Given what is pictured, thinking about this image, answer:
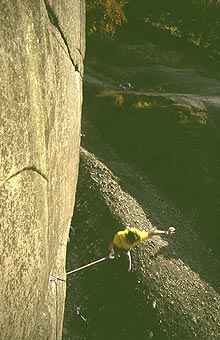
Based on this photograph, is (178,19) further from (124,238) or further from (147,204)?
(124,238)

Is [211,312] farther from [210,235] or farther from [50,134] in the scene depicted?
[50,134]

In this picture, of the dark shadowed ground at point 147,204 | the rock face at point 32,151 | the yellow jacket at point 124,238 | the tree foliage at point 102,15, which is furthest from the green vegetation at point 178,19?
the rock face at point 32,151

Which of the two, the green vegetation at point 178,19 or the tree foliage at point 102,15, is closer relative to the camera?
the tree foliage at point 102,15

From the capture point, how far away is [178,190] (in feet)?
69.1

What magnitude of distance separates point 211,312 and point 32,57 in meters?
14.2

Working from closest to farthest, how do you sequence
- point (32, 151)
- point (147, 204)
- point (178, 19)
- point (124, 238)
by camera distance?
1. point (32, 151)
2. point (124, 238)
3. point (147, 204)
4. point (178, 19)

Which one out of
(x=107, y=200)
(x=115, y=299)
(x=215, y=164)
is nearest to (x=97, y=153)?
(x=107, y=200)

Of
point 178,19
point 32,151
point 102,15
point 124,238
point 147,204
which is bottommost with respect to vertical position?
point 147,204

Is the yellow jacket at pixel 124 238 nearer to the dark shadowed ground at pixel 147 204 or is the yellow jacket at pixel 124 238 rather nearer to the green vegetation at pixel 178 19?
the dark shadowed ground at pixel 147 204

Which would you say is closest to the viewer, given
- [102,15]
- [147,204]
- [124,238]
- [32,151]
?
[32,151]

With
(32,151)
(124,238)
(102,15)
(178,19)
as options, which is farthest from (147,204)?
(178,19)

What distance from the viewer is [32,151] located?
5500 mm

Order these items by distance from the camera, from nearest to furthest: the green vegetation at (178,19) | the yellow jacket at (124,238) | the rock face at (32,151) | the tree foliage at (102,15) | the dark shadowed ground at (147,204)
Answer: the rock face at (32,151) < the yellow jacket at (124,238) < the dark shadowed ground at (147,204) < the tree foliage at (102,15) < the green vegetation at (178,19)

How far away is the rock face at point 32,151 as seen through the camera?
4.76 meters
